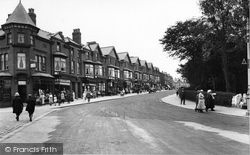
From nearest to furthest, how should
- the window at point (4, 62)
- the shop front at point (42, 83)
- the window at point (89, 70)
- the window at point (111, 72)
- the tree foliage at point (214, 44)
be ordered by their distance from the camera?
the tree foliage at point (214, 44) < the window at point (4, 62) < the shop front at point (42, 83) < the window at point (89, 70) < the window at point (111, 72)

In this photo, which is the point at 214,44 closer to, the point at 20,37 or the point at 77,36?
the point at 20,37

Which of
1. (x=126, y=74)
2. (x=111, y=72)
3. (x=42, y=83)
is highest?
(x=111, y=72)

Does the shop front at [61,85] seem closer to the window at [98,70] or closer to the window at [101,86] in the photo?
the window at [98,70]

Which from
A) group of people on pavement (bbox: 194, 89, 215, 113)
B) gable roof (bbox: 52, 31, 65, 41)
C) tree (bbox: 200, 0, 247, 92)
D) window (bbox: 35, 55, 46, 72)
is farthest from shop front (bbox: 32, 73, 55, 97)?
tree (bbox: 200, 0, 247, 92)

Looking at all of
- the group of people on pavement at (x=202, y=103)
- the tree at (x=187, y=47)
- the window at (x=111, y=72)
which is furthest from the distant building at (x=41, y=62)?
the group of people on pavement at (x=202, y=103)

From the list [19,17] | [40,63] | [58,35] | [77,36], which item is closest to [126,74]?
[77,36]

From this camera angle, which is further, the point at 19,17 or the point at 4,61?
the point at 4,61

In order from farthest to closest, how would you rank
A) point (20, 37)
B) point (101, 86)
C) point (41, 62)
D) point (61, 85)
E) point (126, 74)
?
point (126, 74)
point (101, 86)
point (61, 85)
point (41, 62)
point (20, 37)

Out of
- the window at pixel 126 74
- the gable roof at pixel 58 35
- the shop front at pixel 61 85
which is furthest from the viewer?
the window at pixel 126 74

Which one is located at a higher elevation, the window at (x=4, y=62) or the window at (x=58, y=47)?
the window at (x=58, y=47)

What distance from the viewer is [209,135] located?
842 centimetres

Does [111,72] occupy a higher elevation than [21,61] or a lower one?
lower

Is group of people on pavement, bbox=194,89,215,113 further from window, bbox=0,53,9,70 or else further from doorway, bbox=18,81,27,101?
window, bbox=0,53,9,70

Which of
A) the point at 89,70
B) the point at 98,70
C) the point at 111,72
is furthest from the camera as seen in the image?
the point at 111,72
